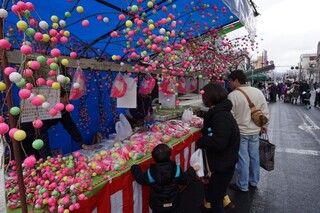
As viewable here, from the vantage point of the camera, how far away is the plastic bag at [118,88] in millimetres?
3225

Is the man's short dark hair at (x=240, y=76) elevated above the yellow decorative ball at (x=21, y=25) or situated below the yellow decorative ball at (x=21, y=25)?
below

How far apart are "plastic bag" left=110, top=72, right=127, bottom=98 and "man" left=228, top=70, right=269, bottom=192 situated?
5.62ft

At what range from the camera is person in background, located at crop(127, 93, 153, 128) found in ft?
15.0

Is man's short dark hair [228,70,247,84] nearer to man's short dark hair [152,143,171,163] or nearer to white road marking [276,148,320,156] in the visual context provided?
man's short dark hair [152,143,171,163]

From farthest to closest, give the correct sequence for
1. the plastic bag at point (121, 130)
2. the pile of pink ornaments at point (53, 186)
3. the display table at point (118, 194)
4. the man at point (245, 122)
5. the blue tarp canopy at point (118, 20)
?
1. the plastic bag at point (121, 130)
2. the man at point (245, 122)
3. the blue tarp canopy at point (118, 20)
4. the display table at point (118, 194)
5. the pile of pink ornaments at point (53, 186)

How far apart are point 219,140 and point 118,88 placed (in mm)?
1604

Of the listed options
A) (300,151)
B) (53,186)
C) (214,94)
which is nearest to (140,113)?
(214,94)

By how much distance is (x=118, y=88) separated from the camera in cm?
325

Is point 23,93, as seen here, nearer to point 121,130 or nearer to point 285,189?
point 121,130

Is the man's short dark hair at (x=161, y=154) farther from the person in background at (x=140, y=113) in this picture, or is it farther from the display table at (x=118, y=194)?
the person in background at (x=140, y=113)

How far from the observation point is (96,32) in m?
3.76

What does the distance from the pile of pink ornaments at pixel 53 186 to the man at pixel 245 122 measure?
8.14 feet

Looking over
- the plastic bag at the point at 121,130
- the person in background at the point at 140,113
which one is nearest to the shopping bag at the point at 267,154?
the person in background at the point at 140,113

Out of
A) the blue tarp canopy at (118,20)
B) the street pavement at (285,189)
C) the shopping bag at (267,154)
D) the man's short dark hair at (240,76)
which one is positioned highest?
the blue tarp canopy at (118,20)
